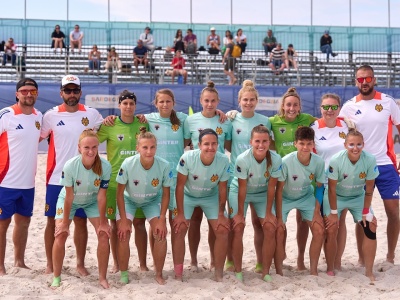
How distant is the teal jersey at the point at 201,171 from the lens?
5.80 meters

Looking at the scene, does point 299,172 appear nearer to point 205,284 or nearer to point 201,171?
point 201,171

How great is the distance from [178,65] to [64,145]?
12355mm

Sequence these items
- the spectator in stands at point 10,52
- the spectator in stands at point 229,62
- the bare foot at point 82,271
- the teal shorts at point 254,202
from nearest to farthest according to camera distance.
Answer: the teal shorts at point 254,202 < the bare foot at point 82,271 < the spectator in stands at point 10,52 < the spectator in stands at point 229,62

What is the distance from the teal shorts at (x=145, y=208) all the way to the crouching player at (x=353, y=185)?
1.59 metres

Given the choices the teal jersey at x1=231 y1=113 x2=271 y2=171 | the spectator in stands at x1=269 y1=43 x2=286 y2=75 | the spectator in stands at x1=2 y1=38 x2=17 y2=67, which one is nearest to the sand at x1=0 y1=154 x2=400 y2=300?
the teal jersey at x1=231 y1=113 x2=271 y2=171

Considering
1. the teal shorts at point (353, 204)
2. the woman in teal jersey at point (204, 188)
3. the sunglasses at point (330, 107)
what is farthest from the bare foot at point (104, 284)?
the sunglasses at point (330, 107)

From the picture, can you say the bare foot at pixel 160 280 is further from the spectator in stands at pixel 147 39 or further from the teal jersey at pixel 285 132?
the spectator in stands at pixel 147 39

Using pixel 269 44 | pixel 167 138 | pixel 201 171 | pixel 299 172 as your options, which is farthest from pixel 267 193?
pixel 269 44

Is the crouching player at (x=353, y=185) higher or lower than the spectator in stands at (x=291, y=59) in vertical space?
lower

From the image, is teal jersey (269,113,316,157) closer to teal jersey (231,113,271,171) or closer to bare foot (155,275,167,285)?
teal jersey (231,113,271,171)

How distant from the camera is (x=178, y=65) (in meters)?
18.2

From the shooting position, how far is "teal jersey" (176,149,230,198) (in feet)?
19.0

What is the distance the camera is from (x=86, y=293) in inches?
210

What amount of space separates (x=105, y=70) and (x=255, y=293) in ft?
46.0
